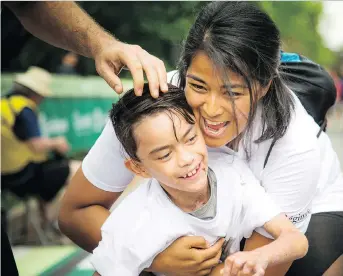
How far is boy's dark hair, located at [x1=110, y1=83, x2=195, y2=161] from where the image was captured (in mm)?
1811

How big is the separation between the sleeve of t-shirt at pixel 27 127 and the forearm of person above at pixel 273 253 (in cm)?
369

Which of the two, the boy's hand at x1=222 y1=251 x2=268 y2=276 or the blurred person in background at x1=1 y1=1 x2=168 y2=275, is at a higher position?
the blurred person in background at x1=1 y1=1 x2=168 y2=275

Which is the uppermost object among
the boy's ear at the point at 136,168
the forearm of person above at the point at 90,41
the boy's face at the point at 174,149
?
the forearm of person above at the point at 90,41

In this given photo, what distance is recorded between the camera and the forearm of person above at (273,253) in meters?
1.48

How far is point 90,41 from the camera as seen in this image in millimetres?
1933

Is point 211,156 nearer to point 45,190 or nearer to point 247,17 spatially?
point 247,17

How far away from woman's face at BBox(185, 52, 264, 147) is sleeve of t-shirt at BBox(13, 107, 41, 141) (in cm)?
354

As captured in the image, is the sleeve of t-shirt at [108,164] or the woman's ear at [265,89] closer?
the woman's ear at [265,89]

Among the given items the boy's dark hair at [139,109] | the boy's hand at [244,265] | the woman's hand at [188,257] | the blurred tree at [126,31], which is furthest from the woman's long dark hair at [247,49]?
the blurred tree at [126,31]

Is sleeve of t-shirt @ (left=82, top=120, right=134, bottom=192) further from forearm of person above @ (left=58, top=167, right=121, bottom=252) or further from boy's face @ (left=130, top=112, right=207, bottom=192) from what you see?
boy's face @ (left=130, top=112, right=207, bottom=192)

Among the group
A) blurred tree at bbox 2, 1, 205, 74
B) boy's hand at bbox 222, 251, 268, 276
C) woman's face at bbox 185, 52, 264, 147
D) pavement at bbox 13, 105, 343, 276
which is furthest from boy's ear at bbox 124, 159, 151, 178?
blurred tree at bbox 2, 1, 205, 74

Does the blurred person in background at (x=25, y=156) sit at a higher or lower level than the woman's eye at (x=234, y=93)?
lower

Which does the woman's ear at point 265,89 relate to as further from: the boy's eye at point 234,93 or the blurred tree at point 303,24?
the blurred tree at point 303,24

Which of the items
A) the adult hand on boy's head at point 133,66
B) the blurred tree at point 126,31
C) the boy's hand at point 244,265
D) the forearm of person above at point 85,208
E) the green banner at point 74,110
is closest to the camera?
the boy's hand at point 244,265
